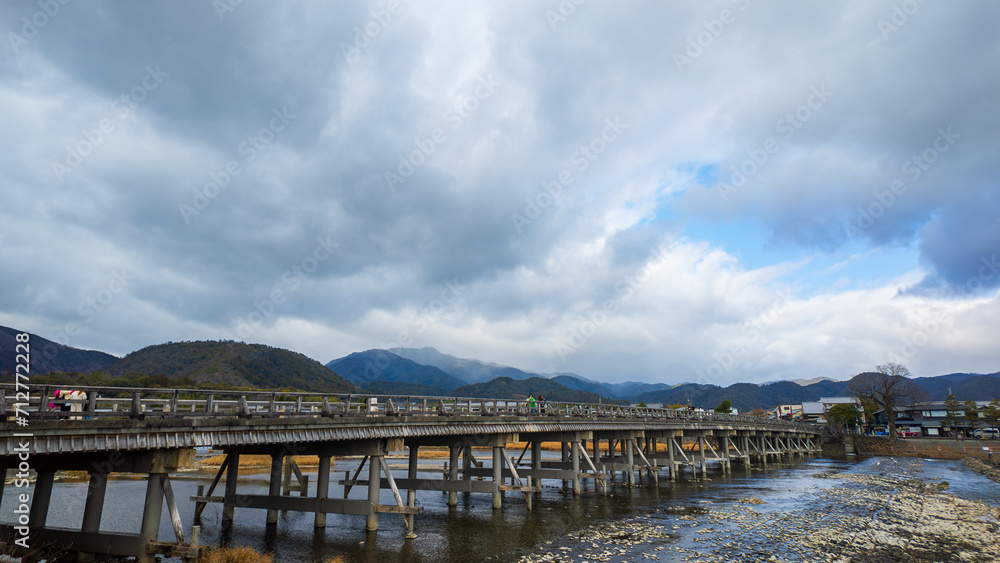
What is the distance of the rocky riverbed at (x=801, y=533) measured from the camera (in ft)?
62.9

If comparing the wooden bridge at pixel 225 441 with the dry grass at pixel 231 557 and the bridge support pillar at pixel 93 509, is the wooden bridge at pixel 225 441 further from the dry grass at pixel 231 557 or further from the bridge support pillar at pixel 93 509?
the dry grass at pixel 231 557

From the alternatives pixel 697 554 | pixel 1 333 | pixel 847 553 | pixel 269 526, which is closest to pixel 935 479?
pixel 847 553

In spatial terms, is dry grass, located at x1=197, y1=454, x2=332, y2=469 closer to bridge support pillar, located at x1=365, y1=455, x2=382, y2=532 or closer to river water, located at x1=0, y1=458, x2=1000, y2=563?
river water, located at x1=0, y1=458, x2=1000, y2=563

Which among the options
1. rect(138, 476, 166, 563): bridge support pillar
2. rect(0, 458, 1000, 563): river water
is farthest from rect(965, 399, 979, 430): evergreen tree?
rect(138, 476, 166, 563): bridge support pillar

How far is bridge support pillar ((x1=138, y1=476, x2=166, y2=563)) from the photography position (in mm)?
14156

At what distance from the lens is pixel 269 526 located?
24.5 metres

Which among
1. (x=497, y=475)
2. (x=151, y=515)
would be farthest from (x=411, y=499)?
(x=151, y=515)

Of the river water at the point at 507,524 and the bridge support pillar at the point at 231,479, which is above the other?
the bridge support pillar at the point at 231,479

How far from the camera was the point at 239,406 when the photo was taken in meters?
16.8

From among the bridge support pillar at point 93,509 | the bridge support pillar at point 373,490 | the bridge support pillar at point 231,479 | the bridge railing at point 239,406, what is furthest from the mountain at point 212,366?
the bridge support pillar at point 93,509

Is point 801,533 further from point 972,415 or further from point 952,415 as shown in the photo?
point 952,415

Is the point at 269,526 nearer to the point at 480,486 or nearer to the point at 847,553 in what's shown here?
the point at 480,486

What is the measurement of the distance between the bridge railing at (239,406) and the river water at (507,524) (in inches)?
204

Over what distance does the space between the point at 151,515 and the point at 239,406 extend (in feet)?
11.9
